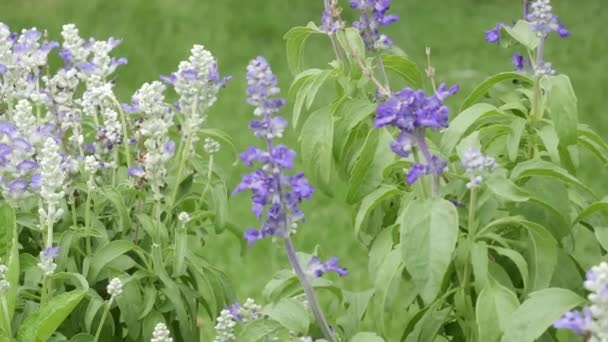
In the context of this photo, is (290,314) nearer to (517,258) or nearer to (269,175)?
(269,175)

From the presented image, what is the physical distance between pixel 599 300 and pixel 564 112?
78 centimetres

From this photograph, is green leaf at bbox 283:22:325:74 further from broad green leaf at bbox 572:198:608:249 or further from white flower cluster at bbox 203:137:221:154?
broad green leaf at bbox 572:198:608:249

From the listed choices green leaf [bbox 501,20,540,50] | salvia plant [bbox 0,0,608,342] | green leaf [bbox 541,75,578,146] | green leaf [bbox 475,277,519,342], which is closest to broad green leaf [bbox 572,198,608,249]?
salvia plant [bbox 0,0,608,342]

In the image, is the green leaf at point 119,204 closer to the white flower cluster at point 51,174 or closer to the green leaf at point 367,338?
the white flower cluster at point 51,174

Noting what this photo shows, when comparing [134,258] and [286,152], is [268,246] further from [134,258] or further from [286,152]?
[286,152]

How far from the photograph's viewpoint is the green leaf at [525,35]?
255cm

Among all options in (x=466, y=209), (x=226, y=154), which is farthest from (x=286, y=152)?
(x=226, y=154)

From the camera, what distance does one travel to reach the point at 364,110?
257 cm

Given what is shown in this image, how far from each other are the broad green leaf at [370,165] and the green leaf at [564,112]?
1.18 feet

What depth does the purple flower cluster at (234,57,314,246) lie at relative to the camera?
2037 mm

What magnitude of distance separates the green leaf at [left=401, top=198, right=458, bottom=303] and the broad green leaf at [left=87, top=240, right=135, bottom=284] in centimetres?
78

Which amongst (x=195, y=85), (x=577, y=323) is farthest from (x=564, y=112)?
(x=195, y=85)

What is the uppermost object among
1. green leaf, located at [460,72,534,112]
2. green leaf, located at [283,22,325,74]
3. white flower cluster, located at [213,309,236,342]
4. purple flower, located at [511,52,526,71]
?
green leaf, located at [283,22,325,74]

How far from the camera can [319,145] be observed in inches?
101
